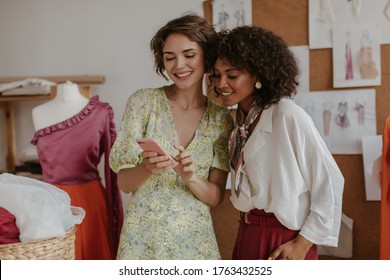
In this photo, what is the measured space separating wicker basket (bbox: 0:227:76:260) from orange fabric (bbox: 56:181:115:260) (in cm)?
38

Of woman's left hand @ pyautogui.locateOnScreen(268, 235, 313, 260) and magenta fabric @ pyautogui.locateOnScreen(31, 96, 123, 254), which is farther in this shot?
magenta fabric @ pyautogui.locateOnScreen(31, 96, 123, 254)

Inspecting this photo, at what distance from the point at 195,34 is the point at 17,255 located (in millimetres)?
649

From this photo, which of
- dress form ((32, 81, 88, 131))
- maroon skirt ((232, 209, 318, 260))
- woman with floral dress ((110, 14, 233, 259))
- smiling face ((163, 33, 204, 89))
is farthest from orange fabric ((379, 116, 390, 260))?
dress form ((32, 81, 88, 131))

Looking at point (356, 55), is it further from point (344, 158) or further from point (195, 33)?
point (195, 33)

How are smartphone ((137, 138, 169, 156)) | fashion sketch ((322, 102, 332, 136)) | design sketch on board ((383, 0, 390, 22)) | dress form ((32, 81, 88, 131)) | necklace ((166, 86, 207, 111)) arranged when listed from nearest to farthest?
smartphone ((137, 138, 169, 156)) → necklace ((166, 86, 207, 111)) → dress form ((32, 81, 88, 131)) → design sketch on board ((383, 0, 390, 22)) → fashion sketch ((322, 102, 332, 136))

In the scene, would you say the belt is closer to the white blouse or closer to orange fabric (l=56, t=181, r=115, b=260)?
the white blouse

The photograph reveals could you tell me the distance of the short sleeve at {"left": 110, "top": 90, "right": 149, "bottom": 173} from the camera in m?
1.06

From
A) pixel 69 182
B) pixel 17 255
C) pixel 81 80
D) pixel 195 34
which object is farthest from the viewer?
pixel 81 80

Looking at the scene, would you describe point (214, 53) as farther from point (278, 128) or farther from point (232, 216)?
point (232, 216)

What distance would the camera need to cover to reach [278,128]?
1.00 metres

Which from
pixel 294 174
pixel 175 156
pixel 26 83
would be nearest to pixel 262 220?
pixel 294 174
